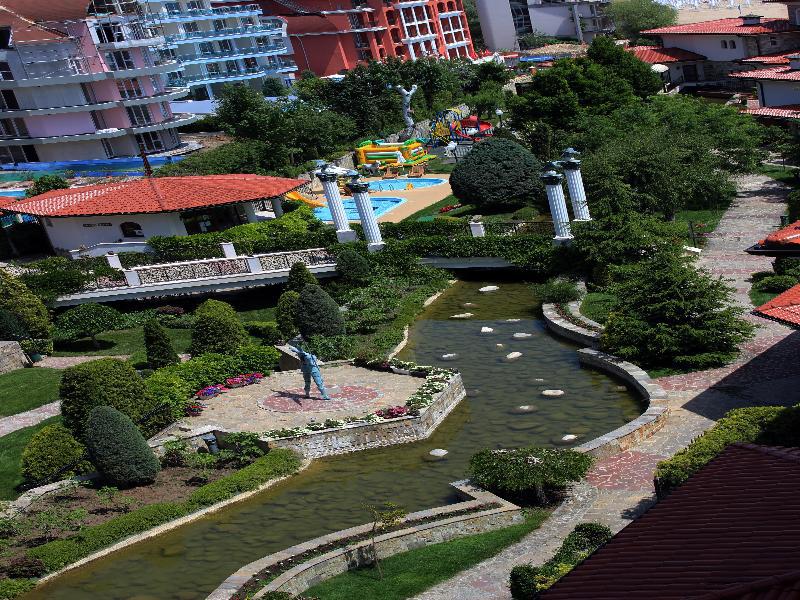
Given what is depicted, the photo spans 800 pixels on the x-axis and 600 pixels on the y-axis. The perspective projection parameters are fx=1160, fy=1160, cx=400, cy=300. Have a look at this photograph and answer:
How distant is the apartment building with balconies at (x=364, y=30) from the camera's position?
104 m

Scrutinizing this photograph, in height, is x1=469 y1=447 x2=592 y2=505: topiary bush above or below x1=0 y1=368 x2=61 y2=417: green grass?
below

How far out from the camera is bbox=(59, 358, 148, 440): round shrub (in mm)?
27844

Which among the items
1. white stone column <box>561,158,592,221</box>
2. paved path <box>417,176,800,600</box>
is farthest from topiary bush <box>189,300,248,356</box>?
paved path <box>417,176,800,600</box>

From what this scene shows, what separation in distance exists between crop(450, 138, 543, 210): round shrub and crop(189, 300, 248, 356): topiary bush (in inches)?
601

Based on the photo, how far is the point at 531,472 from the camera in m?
22.8

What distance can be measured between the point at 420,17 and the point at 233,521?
3752 inches

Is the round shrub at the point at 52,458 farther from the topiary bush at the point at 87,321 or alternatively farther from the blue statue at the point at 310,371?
the topiary bush at the point at 87,321

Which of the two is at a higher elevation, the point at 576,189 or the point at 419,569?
the point at 576,189

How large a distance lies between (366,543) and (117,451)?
24.3 feet

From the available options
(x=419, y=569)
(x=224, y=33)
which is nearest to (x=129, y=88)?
(x=224, y=33)

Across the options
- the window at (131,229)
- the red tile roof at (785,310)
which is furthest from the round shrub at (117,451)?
the window at (131,229)

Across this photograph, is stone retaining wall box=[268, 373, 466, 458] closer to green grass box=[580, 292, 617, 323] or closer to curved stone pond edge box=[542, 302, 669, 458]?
curved stone pond edge box=[542, 302, 669, 458]

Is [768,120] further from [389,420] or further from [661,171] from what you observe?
[389,420]

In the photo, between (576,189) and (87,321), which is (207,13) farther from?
(576,189)
